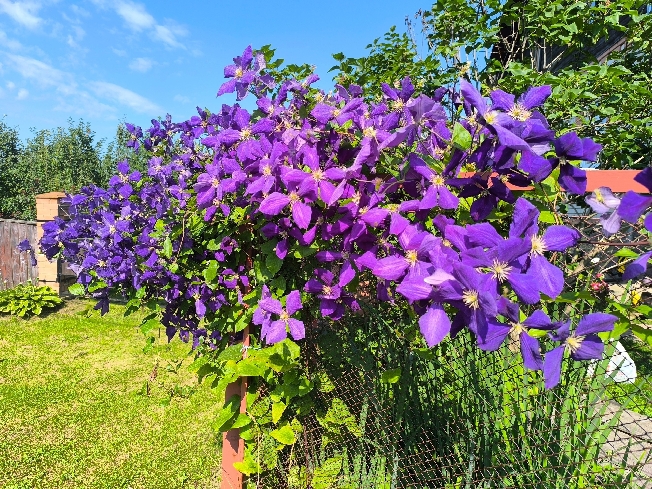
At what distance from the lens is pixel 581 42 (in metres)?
3.55

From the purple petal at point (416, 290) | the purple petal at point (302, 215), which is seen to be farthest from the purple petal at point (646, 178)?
the purple petal at point (302, 215)

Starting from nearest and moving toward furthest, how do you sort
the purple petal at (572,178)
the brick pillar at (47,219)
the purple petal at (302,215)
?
1. the purple petal at (572,178)
2. the purple petal at (302,215)
3. the brick pillar at (47,219)

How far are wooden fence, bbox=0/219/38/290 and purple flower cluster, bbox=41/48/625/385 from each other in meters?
7.73

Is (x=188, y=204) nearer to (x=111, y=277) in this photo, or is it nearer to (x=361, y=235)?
(x=111, y=277)

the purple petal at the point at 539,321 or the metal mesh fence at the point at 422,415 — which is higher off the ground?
the purple petal at the point at 539,321

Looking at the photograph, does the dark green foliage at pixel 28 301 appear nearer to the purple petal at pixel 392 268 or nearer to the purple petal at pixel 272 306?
the purple petal at pixel 272 306

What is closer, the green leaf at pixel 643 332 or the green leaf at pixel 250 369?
the green leaf at pixel 643 332

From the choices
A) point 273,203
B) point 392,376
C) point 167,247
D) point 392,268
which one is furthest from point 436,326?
point 167,247

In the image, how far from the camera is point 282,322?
4.79 ft

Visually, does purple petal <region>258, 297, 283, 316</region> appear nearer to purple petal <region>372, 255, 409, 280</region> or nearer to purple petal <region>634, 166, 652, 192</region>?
purple petal <region>372, 255, 409, 280</region>

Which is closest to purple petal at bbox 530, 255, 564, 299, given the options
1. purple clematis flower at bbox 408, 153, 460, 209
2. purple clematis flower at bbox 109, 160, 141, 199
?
purple clematis flower at bbox 408, 153, 460, 209

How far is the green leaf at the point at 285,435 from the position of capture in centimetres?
176

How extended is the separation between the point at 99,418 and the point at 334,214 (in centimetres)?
382

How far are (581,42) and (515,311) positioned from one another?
12.0 feet
